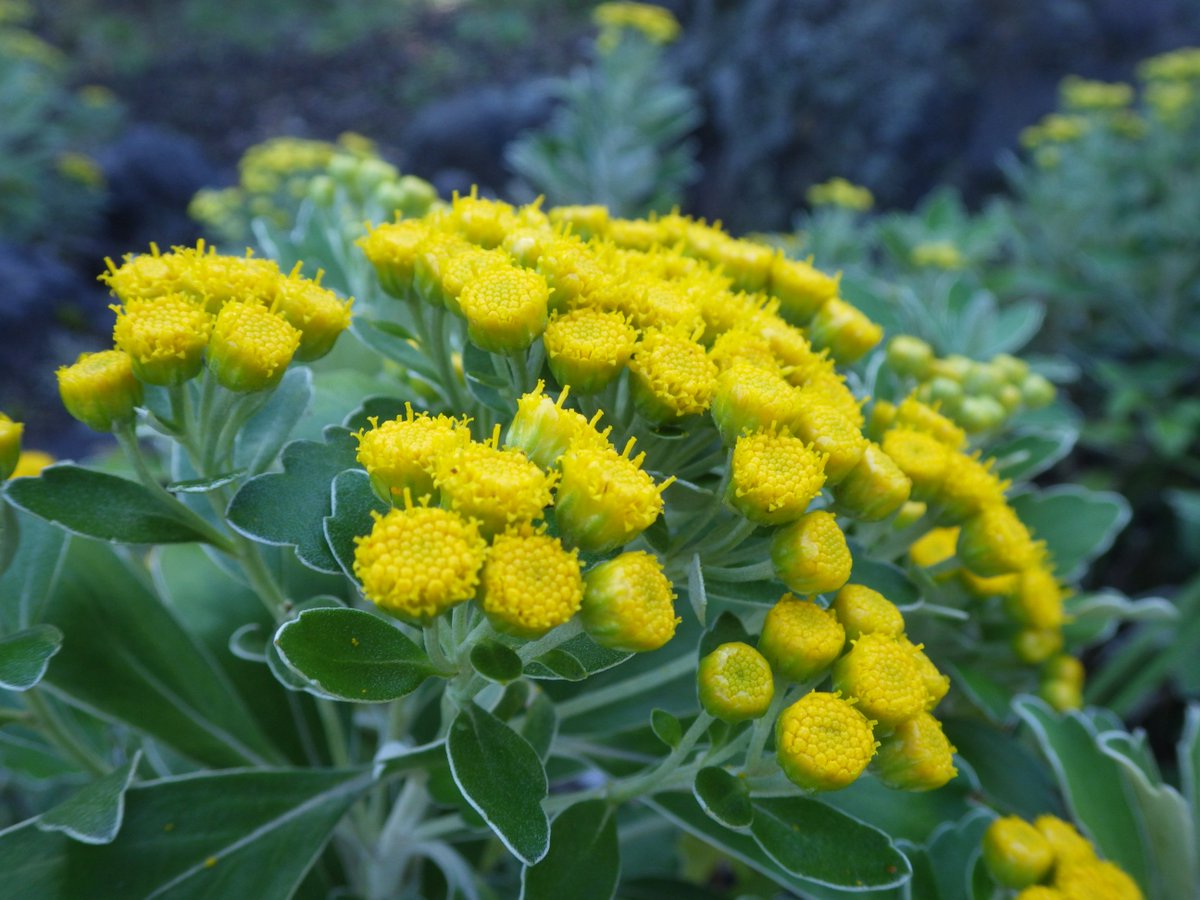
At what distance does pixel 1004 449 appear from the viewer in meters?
1.73

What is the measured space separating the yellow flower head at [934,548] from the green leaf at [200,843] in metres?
0.87

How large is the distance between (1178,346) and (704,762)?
324cm

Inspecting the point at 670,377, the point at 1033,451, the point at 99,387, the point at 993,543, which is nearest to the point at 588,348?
the point at 670,377

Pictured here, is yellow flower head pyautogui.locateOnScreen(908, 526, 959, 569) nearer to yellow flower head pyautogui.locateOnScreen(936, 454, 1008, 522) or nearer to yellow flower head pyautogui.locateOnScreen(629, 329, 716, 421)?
yellow flower head pyautogui.locateOnScreen(936, 454, 1008, 522)

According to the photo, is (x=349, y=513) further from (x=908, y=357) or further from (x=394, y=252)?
(x=908, y=357)

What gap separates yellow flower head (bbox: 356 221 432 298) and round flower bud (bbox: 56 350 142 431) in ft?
0.99

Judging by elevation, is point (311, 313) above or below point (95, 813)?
above

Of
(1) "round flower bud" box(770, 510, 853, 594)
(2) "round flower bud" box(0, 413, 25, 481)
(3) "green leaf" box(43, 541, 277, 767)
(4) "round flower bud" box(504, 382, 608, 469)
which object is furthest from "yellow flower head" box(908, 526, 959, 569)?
(2) "round flower bud" box(0, 413, 25, 481)

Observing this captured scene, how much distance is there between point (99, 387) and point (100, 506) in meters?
0.14

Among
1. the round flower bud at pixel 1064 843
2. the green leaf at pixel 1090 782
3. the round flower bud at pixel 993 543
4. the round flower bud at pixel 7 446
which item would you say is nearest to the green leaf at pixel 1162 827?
the green leaf at pixel 1090 782

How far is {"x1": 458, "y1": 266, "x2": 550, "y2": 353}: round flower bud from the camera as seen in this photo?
98 cm

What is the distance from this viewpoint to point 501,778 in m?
0.92

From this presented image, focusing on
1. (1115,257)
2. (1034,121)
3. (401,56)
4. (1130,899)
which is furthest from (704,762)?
(401,56)

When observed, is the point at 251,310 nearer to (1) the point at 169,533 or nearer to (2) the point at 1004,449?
(1) the point at 169,533
